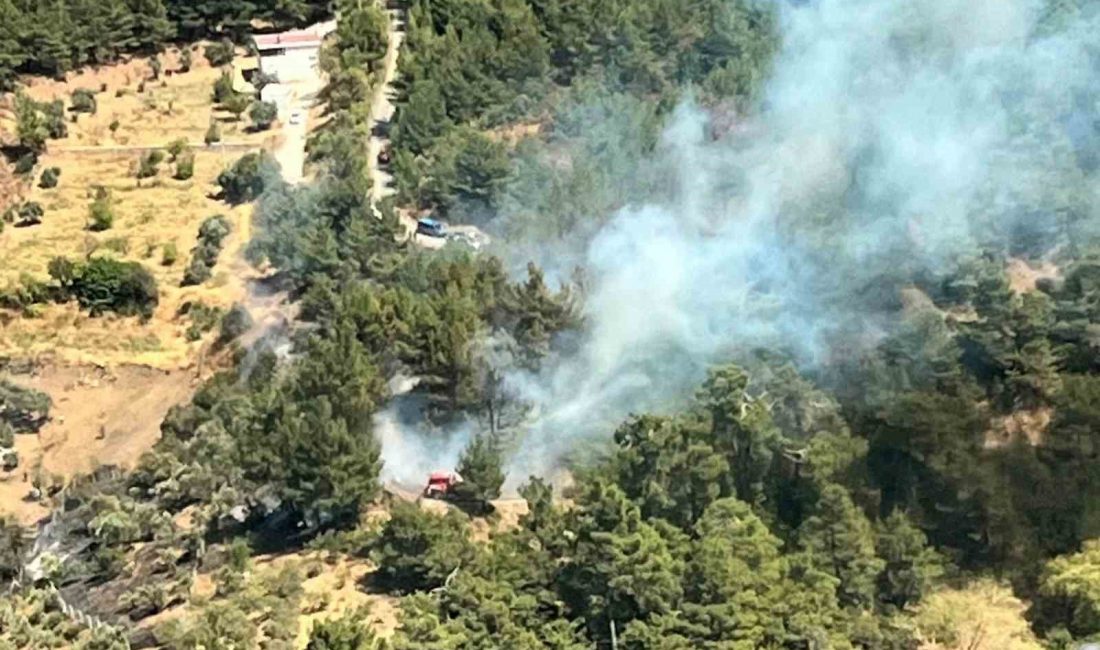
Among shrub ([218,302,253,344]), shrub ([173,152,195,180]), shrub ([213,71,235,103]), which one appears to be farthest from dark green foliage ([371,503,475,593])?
shrub ([213,71,235,103])

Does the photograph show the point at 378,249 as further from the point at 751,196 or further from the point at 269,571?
the point at 269,571

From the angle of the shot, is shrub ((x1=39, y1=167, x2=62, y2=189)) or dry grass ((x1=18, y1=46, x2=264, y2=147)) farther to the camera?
dry grass ((x1=18, y1=46, x2=264, y2=147))

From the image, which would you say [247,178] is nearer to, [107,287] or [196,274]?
[196,274]

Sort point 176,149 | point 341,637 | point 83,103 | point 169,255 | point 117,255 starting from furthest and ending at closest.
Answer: point 83,103 → point 176,149 → point 117,255 → point 169,255 → point 341,637

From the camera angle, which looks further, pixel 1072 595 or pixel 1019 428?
pixel 1019 428

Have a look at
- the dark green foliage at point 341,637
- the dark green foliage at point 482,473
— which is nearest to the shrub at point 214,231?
the dark green foliage at point 482,473

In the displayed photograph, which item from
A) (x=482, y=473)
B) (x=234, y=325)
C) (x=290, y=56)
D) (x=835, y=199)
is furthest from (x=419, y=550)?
(x=290, y=56)

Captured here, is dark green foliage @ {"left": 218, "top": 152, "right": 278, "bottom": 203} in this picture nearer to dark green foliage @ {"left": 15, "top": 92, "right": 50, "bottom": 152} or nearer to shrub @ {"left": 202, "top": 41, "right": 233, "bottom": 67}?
dark green foliage @ {"left": 15, "top": 92, "right": 50, "bottom": 152}
